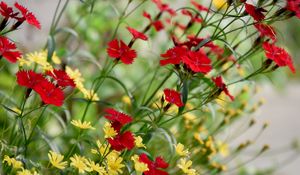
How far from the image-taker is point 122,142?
88 centimetres

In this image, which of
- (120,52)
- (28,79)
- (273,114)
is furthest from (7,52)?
(273,114)

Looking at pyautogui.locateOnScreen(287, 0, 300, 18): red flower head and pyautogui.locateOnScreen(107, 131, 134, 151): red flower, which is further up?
pyautogui.locateOnScreen(287, 0, 300, 18): red flower head

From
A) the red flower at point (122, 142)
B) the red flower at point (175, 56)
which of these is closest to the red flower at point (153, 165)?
the red flower at point (122, 142)

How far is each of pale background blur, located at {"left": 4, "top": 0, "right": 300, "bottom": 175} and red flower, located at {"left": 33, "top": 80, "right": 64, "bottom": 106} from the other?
4.76 feet

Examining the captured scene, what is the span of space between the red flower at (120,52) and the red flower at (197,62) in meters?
0.10

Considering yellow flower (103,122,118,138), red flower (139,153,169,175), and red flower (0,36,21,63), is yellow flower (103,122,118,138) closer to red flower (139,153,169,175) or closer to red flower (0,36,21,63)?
red flower (139,153,169,175)

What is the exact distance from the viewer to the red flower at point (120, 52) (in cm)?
96

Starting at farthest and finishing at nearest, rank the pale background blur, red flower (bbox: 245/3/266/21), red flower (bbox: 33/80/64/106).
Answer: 1. the pale background blur
2. red flower (bbox: 245/3/266/21)
3. red flower (bbox: 33/80/64/106)

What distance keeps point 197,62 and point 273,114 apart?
2548 mm

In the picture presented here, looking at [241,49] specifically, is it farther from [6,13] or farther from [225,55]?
[6,13]

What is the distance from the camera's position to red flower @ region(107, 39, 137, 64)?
0.96 metres

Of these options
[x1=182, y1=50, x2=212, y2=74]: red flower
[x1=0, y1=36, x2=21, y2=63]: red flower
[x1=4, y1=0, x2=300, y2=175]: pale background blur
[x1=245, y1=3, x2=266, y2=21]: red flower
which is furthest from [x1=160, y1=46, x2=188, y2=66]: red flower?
[x1=4, y1=0, x2=300, y2=175]: pale background blur

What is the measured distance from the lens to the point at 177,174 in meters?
1.17

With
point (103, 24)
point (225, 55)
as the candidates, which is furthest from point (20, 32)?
point (225, 55)
